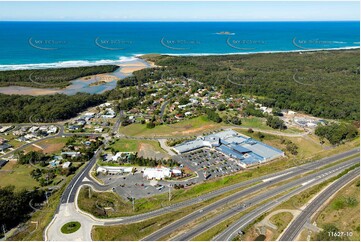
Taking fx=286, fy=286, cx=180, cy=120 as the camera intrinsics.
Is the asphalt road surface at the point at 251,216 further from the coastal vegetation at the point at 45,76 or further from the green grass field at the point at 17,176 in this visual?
the coastal vegetation at the point at 45,76

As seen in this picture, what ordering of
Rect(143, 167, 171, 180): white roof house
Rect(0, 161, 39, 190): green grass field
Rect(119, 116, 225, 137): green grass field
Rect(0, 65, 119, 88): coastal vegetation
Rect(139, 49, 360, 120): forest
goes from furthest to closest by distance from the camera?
Rect(0, 65, 119, 88): coastal vegetation, Rect(139, 49, 360, 120): forest, Rect(119, 116, 225, 137): green grass field, Rect(143, 167, 171, 180): white roof house, Rect(0, 161, 39, 190): green grass field

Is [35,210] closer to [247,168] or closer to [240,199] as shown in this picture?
[240,199]

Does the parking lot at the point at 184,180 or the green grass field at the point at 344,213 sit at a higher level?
the green grass field at the point at 344,213

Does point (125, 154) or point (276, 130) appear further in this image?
point (276, 130)

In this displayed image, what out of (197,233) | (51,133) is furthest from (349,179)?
(51,133)

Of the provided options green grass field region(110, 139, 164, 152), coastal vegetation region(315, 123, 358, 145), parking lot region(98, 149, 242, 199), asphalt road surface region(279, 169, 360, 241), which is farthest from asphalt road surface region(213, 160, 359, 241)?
green grass field region(110, 139, 164, 152)

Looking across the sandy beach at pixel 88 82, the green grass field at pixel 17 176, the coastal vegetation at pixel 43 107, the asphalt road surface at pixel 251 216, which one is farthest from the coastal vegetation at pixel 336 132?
the sandy beach at pixel 88 82

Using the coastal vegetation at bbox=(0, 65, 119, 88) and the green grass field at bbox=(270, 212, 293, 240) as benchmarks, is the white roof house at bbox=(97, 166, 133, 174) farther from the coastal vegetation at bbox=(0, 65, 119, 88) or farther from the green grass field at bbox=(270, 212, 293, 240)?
the coastal vegetation at bbox=(0, 65, 119, 88)
